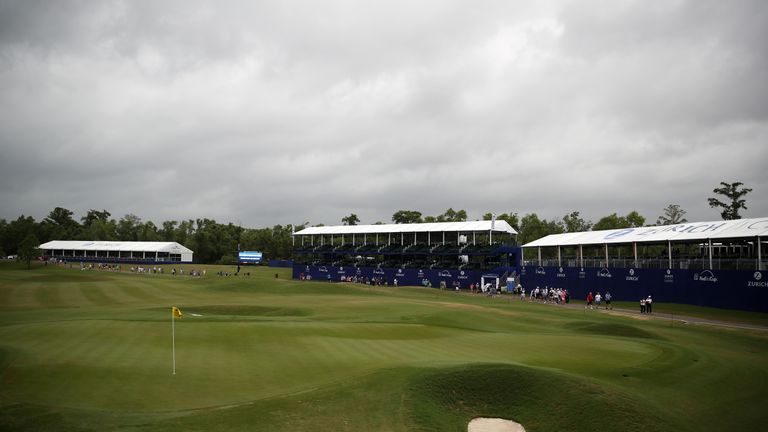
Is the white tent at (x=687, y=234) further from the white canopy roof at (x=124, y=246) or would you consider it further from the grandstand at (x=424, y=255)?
the white canopy roof at (x=124, y=246)

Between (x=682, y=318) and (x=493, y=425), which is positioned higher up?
(x=493, y=425)

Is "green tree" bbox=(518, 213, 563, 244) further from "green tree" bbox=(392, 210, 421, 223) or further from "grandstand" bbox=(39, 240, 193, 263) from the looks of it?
"grandstand" bbox=(39, 240, 193, 263)

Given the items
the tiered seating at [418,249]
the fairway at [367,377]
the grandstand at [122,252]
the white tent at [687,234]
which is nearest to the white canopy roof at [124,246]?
the grandstand at [122,252]

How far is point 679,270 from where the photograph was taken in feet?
155

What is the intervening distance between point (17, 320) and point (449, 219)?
109 m

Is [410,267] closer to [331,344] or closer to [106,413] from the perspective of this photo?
[331,344]

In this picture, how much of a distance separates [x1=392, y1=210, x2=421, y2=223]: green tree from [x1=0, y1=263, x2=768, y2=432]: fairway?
114214 mm

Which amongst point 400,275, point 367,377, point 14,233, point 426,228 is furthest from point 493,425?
point 14,233

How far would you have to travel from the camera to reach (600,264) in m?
55.9

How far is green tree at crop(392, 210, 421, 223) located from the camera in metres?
146

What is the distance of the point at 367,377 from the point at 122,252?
139160mm

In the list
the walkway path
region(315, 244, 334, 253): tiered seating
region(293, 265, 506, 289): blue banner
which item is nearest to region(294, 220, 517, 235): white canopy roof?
region(315, 244, 334, 253): tiered seating

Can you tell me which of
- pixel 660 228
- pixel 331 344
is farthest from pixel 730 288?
pixel 331 344

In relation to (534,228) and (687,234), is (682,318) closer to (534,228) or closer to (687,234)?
(687,234)
